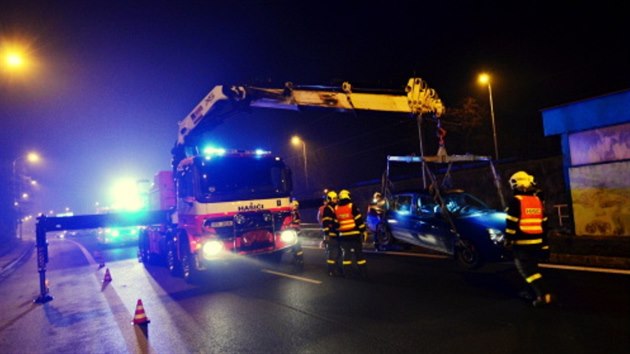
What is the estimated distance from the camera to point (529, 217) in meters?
5.69

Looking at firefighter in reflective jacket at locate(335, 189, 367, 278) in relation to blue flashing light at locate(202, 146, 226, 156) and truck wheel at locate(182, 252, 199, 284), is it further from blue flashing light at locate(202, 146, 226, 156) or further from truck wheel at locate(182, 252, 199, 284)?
truck wheel at locate(182, 252, 199, 284)

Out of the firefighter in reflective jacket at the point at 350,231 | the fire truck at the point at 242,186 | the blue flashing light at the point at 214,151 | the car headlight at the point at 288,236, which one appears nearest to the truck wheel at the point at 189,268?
the fire truck at the point at 242,186

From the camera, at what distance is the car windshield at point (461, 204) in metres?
9.47

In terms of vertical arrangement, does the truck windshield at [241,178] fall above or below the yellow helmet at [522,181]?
above

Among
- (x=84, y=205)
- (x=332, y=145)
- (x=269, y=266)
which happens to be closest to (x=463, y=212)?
(x=269, y=266)

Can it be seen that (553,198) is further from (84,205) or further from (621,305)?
(84,205)

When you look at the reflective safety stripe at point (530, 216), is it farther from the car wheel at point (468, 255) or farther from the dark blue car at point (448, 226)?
the car wheel at point (468, 255)

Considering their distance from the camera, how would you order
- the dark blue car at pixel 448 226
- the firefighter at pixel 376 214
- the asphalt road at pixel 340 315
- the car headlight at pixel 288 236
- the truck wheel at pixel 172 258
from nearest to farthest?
the asphalt road at pixel 340 315 < the dark blue car at pixel 448 226 < the car headlight at pixel 288 236 < the truck wheel at pixel 172 258 < the firefighter at pixel 376 214

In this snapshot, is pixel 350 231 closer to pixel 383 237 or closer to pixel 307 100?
pixel 307 100

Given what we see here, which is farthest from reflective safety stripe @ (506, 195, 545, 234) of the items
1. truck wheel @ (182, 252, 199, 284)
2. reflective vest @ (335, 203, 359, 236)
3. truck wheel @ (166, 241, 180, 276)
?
truck wheel @ (166, 241, 180, 276)

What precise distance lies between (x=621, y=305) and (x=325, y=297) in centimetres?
427

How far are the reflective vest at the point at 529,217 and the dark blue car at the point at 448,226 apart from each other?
2.36 m

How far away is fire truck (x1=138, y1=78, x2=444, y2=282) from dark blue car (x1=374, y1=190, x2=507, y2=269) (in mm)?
2421

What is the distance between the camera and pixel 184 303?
755cm
